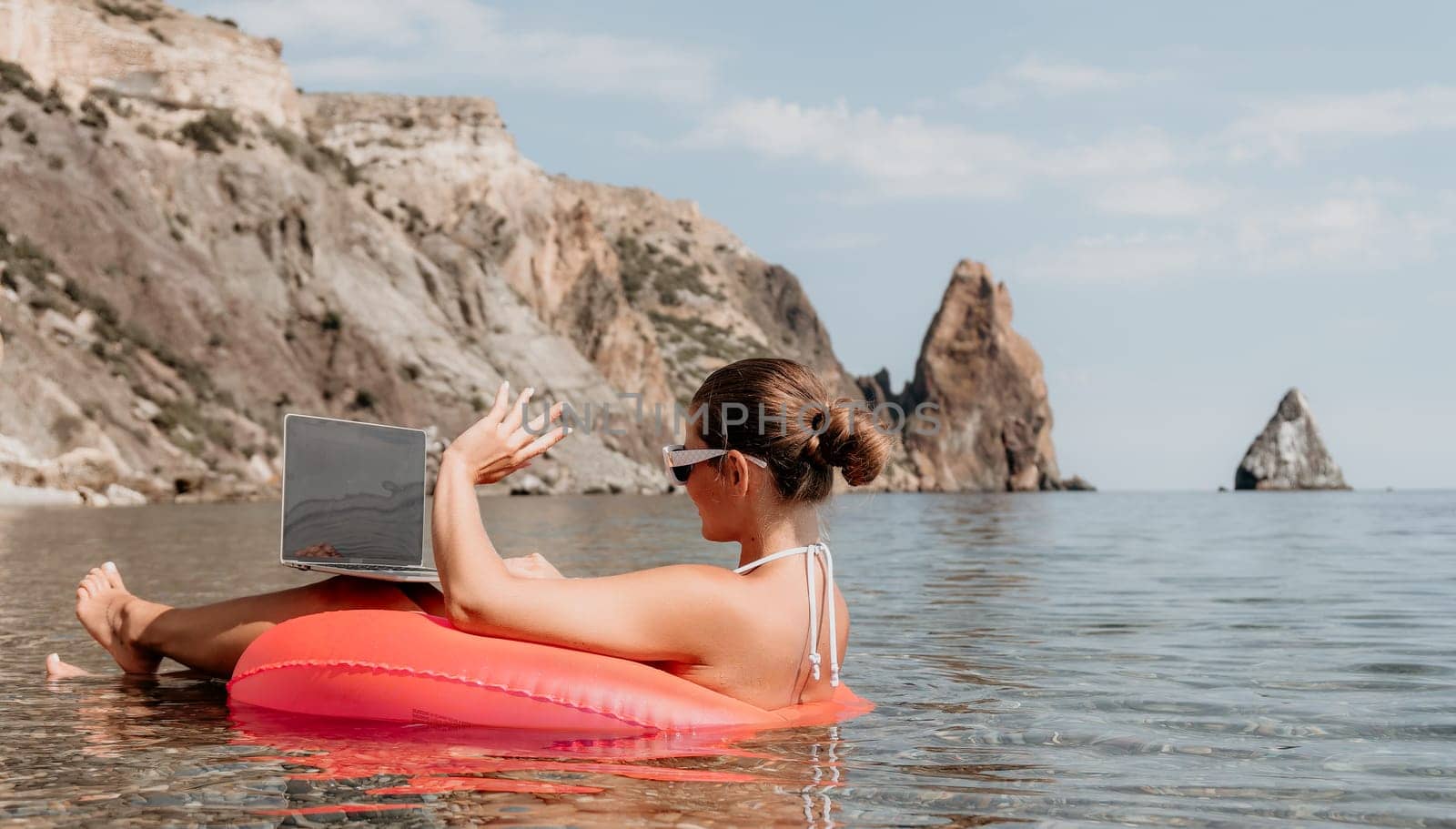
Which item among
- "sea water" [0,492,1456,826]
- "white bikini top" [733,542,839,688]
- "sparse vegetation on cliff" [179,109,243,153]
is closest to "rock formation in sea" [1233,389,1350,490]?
"sparse vegetation on cliff" [179,109,243,153]

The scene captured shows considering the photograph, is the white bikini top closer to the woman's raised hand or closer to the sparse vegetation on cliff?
the woman's raised hand

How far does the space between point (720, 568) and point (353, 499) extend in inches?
59.3

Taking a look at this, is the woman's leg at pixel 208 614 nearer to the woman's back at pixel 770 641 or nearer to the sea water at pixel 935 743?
the sea water at pixel 935 743

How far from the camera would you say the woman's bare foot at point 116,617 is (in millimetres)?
5379

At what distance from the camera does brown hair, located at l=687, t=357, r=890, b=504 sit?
4.01 metres

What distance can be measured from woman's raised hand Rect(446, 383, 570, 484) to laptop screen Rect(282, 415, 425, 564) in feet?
2.33

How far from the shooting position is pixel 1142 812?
3.37 metres

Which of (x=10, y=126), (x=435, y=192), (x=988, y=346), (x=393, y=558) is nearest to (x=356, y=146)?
(x=435, y=192)

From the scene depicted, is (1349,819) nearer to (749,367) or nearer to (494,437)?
(749,367)

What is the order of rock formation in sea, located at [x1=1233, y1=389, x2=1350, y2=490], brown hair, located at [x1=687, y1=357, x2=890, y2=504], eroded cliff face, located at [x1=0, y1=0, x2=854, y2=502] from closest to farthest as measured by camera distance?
brown hair, located at [x1=687, y1=357, x2=890, y2=504]
eroded cliff face, located at [x1=0, y1=0, x2=854, y2=502]
rock formation in sea, located at [x1=1233, y1=389, x2=1350, y2=490]

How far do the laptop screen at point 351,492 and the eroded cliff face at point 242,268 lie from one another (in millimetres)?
27450

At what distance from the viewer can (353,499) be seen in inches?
183

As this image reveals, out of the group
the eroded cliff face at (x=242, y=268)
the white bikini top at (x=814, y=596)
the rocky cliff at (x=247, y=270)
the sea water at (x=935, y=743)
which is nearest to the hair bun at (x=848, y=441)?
the white bikini top at (x=814, y=596)

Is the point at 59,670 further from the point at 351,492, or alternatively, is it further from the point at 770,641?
the point at 770,641
